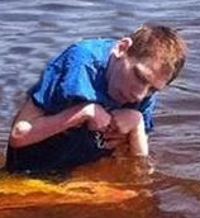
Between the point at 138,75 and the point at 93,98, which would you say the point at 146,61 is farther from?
the point at 93,98

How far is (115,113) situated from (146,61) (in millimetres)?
380

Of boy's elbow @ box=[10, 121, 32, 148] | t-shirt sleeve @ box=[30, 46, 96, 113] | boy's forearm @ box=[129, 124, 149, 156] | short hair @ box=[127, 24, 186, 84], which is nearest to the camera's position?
short hair @ box=[127, 24, 186, 84]

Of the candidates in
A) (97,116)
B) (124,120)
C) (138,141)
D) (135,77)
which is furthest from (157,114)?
(135,77)

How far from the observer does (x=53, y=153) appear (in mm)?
4855

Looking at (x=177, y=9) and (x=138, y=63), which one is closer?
(x=138, y=63)

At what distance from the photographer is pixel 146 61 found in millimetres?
4453

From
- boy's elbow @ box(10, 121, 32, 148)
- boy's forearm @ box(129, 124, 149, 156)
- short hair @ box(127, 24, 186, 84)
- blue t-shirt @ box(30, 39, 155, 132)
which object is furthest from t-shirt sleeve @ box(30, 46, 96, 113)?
boy's forearm @ box(129, 124, 149, 156)

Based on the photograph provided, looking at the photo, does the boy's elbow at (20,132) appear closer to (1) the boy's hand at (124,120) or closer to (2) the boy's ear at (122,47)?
(1) the boy's hand at (124,120)

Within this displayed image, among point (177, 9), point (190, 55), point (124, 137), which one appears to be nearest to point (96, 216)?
point (124, 137)

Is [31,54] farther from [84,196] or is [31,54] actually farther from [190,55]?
[84,196]

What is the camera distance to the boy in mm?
4469

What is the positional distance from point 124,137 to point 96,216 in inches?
21.2

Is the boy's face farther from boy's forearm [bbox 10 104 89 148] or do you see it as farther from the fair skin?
boy's forearm [bbox 10 104 89 148]

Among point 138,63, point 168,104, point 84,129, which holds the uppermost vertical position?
point 138,63
